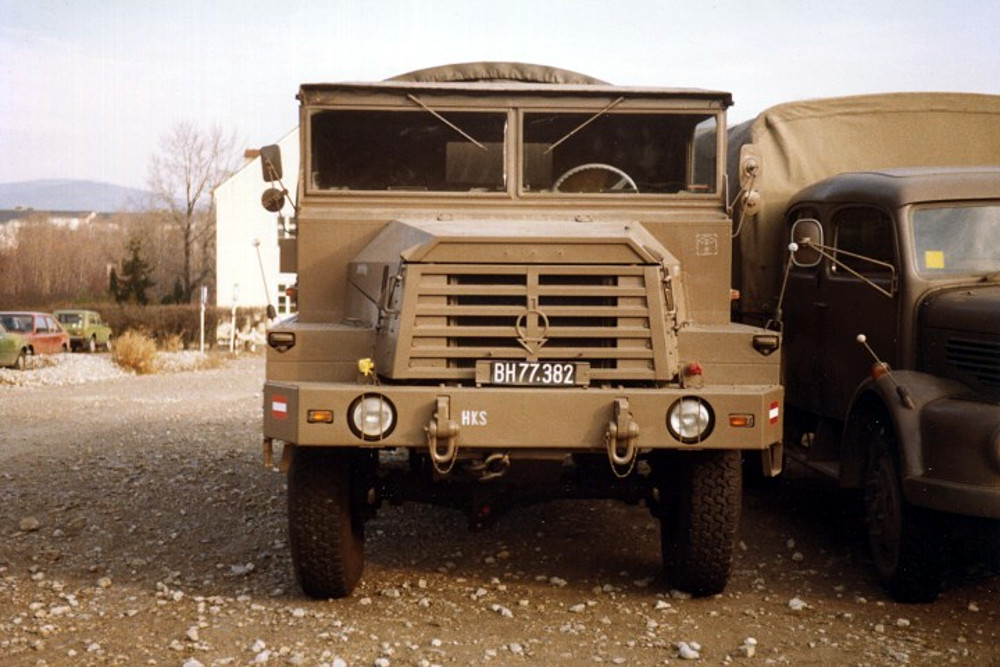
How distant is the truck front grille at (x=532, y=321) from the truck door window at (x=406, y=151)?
1.32 m

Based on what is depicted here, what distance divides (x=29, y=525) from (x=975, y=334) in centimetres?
565

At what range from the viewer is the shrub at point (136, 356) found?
24453 mm

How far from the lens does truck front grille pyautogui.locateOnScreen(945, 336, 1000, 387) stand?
226 inches

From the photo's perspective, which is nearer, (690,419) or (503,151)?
(690,419)

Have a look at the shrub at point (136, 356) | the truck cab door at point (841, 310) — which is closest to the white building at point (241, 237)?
the shrub at point (136, 356)

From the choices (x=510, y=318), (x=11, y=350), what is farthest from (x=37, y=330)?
(x=510, y=318)

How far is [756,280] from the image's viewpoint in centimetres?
786

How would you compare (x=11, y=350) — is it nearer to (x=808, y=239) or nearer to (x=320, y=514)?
(x=320, y=514)

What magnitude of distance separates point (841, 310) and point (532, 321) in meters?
2.76

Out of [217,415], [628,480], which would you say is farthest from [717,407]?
[217,415]

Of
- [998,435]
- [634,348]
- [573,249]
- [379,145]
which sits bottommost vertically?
[998,435]

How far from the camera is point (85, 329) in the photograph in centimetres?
3350

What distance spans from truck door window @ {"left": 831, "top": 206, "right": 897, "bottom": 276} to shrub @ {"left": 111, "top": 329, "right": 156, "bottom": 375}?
63.8ft

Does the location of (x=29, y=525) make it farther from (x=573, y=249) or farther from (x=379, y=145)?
(x=573, y=249)
